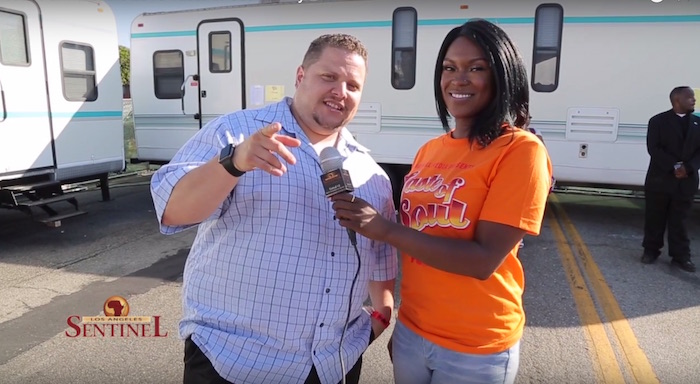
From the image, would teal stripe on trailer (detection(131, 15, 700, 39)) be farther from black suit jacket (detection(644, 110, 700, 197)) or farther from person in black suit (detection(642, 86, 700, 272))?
black suit jacket (detection(644, 110, 700, 197))

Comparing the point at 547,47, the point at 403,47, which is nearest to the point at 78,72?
the point at 403,47

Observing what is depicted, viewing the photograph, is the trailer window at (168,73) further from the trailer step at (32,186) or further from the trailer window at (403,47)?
the trailer window at (403,47)

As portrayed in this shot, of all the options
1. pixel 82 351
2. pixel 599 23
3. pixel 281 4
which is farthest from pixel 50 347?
pixel 599 23

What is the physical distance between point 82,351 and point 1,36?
454cm

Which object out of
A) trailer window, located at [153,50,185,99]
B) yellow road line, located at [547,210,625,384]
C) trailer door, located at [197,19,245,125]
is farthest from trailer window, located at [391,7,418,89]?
trailer window, located at [153,50,185,99]

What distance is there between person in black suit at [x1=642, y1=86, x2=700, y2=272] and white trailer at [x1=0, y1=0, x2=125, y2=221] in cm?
717

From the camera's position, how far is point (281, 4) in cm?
767

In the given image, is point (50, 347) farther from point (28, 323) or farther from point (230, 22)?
point (230, 22)

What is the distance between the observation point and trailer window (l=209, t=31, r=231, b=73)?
8.08 metres

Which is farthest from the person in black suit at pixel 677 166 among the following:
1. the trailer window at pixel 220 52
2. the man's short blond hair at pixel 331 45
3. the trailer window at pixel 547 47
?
the trailer window at pixel 220 52

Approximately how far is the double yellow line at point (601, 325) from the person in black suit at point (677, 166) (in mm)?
891

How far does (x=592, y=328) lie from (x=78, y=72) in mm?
7332

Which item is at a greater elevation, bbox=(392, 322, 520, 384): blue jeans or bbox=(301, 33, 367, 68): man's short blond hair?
bbox=(301, 33, 367, 68): man's short blond hair

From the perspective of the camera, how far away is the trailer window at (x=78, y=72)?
713cm
